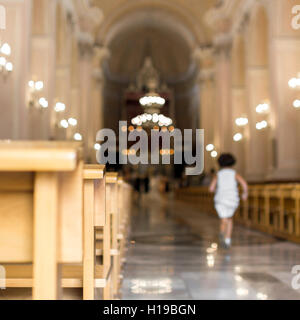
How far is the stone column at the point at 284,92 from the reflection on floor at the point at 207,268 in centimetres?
453

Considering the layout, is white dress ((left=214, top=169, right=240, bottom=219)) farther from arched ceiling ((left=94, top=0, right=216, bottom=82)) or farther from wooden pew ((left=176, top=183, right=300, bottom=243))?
arched ceiling ((left=94, top=0, right=216, bottom=82))

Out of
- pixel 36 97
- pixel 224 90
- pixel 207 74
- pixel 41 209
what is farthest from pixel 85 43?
pixel 41 209

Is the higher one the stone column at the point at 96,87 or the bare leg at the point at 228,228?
the stone column at the point at 96,87

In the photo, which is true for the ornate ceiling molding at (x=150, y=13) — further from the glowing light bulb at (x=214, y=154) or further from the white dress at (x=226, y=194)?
the white dress at (x=226, y=194)

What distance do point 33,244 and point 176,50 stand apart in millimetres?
29592

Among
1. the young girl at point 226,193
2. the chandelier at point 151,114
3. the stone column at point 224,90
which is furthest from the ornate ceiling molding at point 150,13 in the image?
the young girl at point 226,193

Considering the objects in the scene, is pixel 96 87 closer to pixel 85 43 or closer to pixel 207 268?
pixel 85 43

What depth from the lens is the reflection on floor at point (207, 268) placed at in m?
3.13

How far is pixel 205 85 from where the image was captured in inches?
896

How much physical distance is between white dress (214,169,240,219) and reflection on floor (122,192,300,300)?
50 centimetres

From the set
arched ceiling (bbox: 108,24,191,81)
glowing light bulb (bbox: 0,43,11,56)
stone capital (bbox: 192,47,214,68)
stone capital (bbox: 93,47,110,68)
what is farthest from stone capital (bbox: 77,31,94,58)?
glowing light bulb (bbox: 0,43,11,56)
